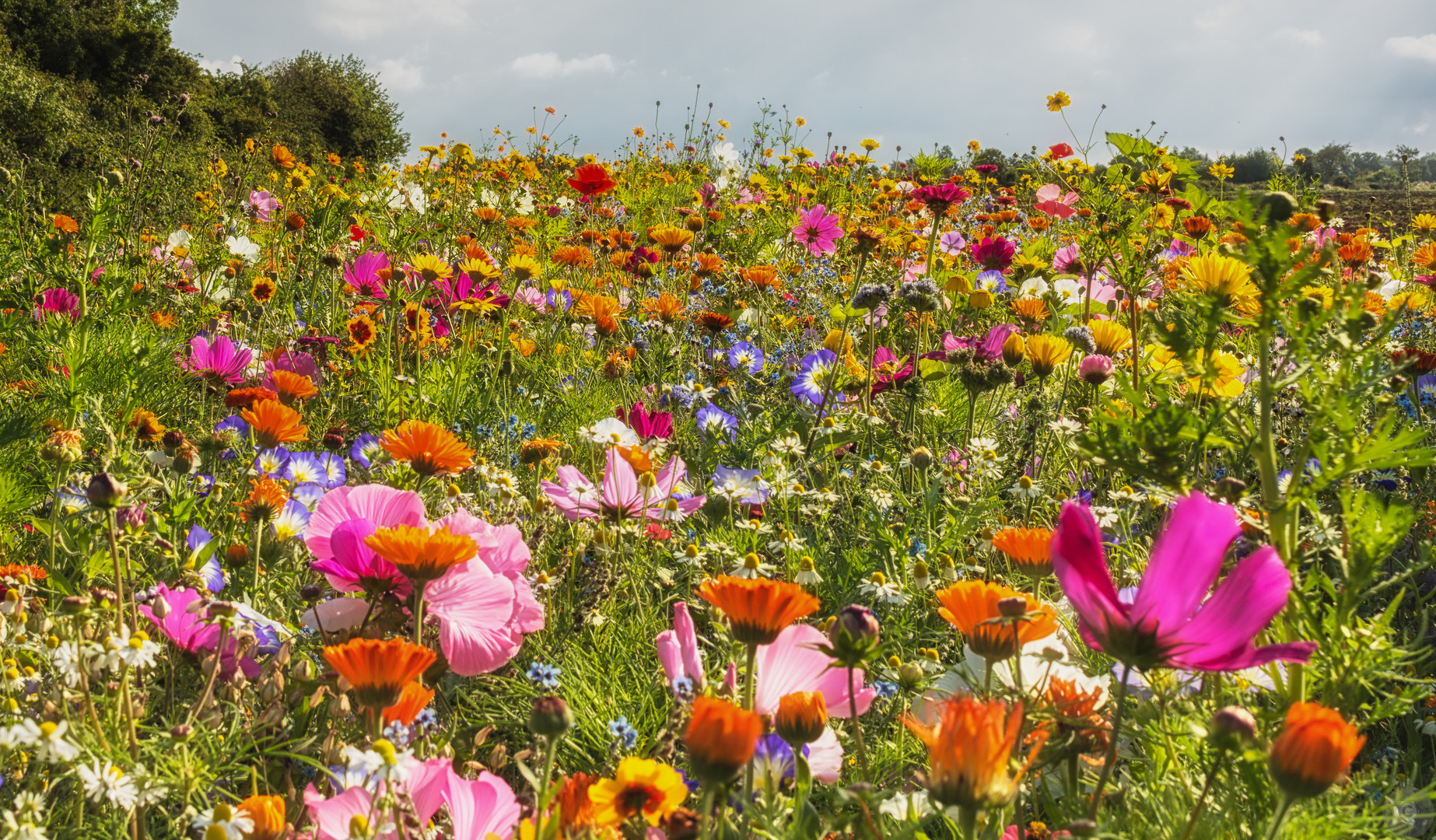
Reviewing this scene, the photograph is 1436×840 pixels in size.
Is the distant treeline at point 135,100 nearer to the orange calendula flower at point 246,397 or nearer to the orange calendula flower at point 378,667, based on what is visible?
the orange calendula flower at point 246,397

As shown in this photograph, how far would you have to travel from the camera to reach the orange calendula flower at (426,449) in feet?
3.33

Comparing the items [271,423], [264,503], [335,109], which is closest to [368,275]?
[271,423]

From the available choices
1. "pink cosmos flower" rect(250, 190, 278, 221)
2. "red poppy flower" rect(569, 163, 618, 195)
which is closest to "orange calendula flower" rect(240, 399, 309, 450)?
"red poppy flower" rect(569, 163, 618, 195)

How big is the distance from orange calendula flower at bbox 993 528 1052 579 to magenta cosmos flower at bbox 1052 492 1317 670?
1.19 ft

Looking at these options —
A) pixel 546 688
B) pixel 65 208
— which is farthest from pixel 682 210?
pixel 65 208

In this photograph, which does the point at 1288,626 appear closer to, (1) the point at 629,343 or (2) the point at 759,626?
(2) the point at 759,626

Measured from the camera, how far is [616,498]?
1.22 meters

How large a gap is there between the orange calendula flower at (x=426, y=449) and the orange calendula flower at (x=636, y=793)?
23.2 inches

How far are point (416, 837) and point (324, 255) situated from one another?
2.21m

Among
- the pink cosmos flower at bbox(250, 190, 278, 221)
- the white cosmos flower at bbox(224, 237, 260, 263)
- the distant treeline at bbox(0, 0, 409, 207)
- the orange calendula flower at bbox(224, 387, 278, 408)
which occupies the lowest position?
the orange calendula flower at bbox(224, 387, 278, 408)

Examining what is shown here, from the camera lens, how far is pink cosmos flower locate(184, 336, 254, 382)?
1.72 m

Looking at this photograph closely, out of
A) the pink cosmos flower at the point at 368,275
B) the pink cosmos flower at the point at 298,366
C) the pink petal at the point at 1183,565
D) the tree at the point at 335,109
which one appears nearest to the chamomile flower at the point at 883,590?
the pink petal at the point at 1183,565

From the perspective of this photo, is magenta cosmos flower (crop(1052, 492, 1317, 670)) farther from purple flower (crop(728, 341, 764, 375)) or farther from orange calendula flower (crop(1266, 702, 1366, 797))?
purple flower (crop(728, 341, 764, 375))

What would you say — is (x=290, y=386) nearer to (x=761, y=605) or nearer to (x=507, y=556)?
(x=507, y=556)
